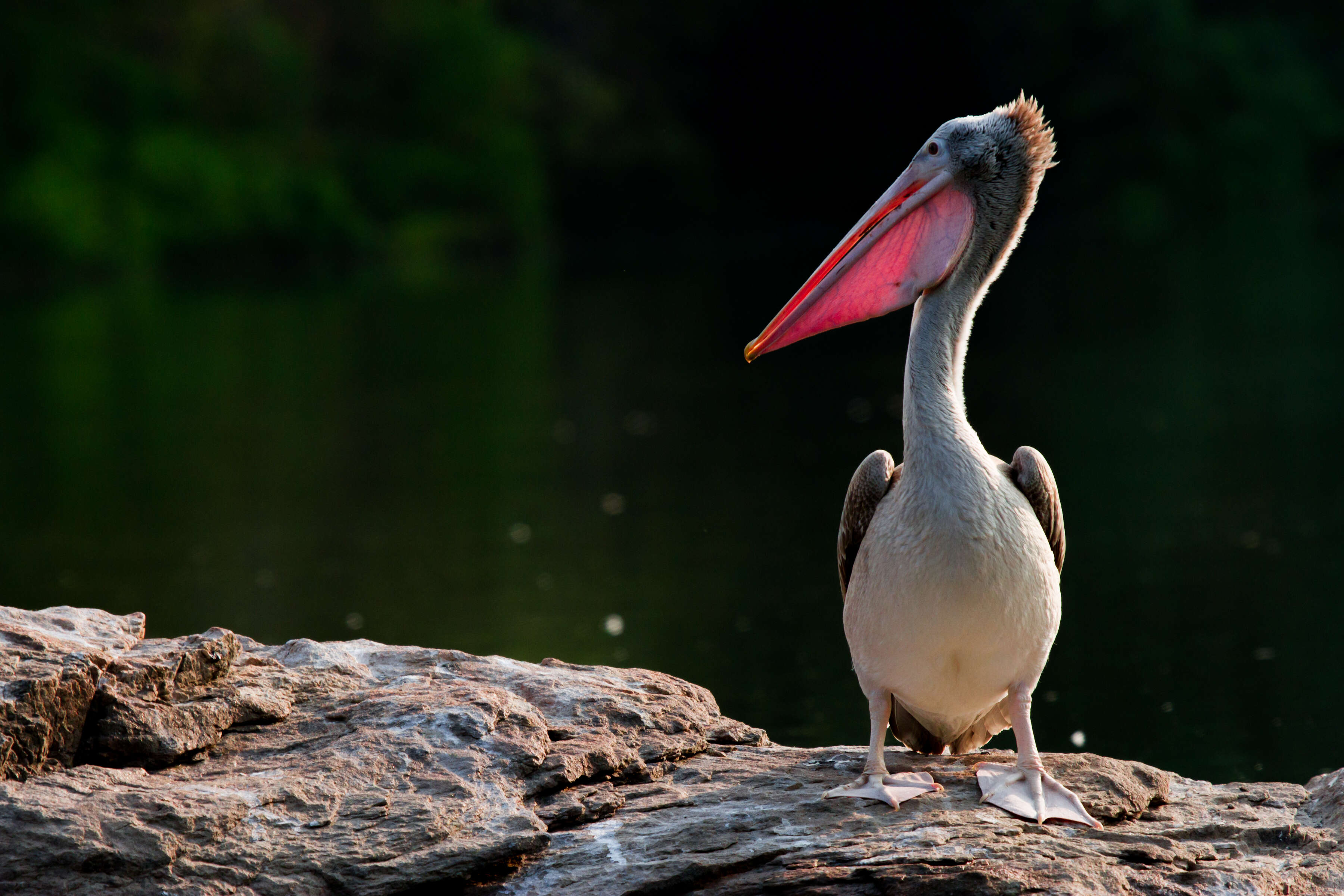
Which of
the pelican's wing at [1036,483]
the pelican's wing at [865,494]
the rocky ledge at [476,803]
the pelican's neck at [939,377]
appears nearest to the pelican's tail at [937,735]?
the rocky ledge at [476,803]

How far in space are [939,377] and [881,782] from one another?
3.75ft

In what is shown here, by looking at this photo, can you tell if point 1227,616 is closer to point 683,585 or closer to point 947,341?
point 683,585

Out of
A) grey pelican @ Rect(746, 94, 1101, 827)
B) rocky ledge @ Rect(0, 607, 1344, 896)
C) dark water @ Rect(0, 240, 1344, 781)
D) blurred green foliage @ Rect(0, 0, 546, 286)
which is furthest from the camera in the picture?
blurred green foliage @ Rect(0, 0, 546, 286)

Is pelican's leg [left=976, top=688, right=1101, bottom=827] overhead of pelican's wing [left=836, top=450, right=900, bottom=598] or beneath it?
beneath

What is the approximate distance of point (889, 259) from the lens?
14.7 ft

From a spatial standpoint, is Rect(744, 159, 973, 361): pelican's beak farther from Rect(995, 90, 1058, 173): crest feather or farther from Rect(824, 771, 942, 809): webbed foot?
Rect(824, 771, 942, 809): webbed foot

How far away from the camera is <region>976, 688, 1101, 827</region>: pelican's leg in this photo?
385cm

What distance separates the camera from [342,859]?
3.53 m

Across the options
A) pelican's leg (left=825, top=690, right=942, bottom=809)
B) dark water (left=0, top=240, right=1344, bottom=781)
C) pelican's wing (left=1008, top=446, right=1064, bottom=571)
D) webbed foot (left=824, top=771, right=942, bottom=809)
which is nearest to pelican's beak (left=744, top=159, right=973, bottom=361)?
pelican's wing (left=1008, top=446, right=1064, bottom=571)

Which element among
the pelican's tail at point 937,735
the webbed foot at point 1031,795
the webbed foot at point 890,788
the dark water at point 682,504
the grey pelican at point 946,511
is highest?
the dark water at point 682,504

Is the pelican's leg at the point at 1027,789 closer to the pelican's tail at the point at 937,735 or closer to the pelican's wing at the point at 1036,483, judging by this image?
the pelican's tail at the point at 937,735

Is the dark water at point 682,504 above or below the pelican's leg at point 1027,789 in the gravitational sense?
above

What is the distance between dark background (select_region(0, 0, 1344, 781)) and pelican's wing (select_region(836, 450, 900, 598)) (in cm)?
285

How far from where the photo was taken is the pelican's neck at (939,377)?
4.06m
